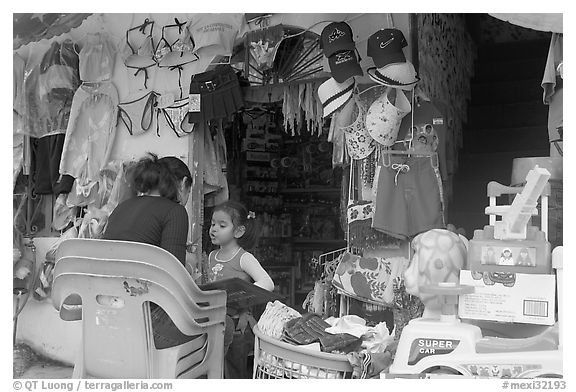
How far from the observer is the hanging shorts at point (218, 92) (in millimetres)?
5155

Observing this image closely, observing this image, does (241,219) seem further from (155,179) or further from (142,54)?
(142,54)

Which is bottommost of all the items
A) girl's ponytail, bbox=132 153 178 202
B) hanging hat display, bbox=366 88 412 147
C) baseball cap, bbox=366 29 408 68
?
girl's ponytail, bbox=132 153 178 202

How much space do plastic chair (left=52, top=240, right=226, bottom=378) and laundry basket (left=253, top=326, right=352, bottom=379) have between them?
1.20 ft

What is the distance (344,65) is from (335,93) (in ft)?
0.60

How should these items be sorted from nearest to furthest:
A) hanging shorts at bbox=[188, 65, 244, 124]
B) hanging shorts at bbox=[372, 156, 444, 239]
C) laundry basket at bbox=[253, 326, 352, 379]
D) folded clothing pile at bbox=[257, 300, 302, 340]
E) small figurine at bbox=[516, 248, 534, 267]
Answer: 1. small figurine at bbox=[516, 248, 534, 267]
2. laundry basket at bbox=[253, 326, 352, 379]
3. folded clothing pile at bbox=[257, 300, 302, 340]
4. hanging shorts at bbox=[372, 156, 444, 239]
5. hanging shorts at bbox=[188, 65, 244, 124]

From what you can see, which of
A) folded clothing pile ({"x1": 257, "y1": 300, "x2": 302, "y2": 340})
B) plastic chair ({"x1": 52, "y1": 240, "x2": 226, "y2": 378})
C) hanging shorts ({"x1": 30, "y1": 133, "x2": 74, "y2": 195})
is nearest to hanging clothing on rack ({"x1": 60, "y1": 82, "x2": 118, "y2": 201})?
hanging shorts ({"x1": 30, "y1": 133, "x2": 74, "y2": 195})

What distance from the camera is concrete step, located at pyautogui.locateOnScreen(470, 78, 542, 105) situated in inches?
271

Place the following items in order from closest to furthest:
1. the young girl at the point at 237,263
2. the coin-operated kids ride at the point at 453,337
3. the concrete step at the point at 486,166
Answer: the coin-operated kids ride at the point at 453,337 → the young girl at the point at 237,263 → the concrete step at the point at 486,166

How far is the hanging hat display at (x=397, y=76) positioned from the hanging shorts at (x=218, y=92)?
1.23 metres

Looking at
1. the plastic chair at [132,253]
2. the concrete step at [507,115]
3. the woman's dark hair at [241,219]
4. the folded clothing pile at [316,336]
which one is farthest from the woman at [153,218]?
the concrete step at [507,115]

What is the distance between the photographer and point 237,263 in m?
4.42

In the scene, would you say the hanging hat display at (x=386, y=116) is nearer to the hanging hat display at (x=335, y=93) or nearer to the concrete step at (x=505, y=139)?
the hanging hat display at (x=335, y=93)

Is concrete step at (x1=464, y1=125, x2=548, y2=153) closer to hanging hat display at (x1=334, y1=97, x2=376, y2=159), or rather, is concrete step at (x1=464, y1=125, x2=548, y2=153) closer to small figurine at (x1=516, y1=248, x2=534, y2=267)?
hanging hat display at (x1=334, y1=97, x2=376, y2=159)
